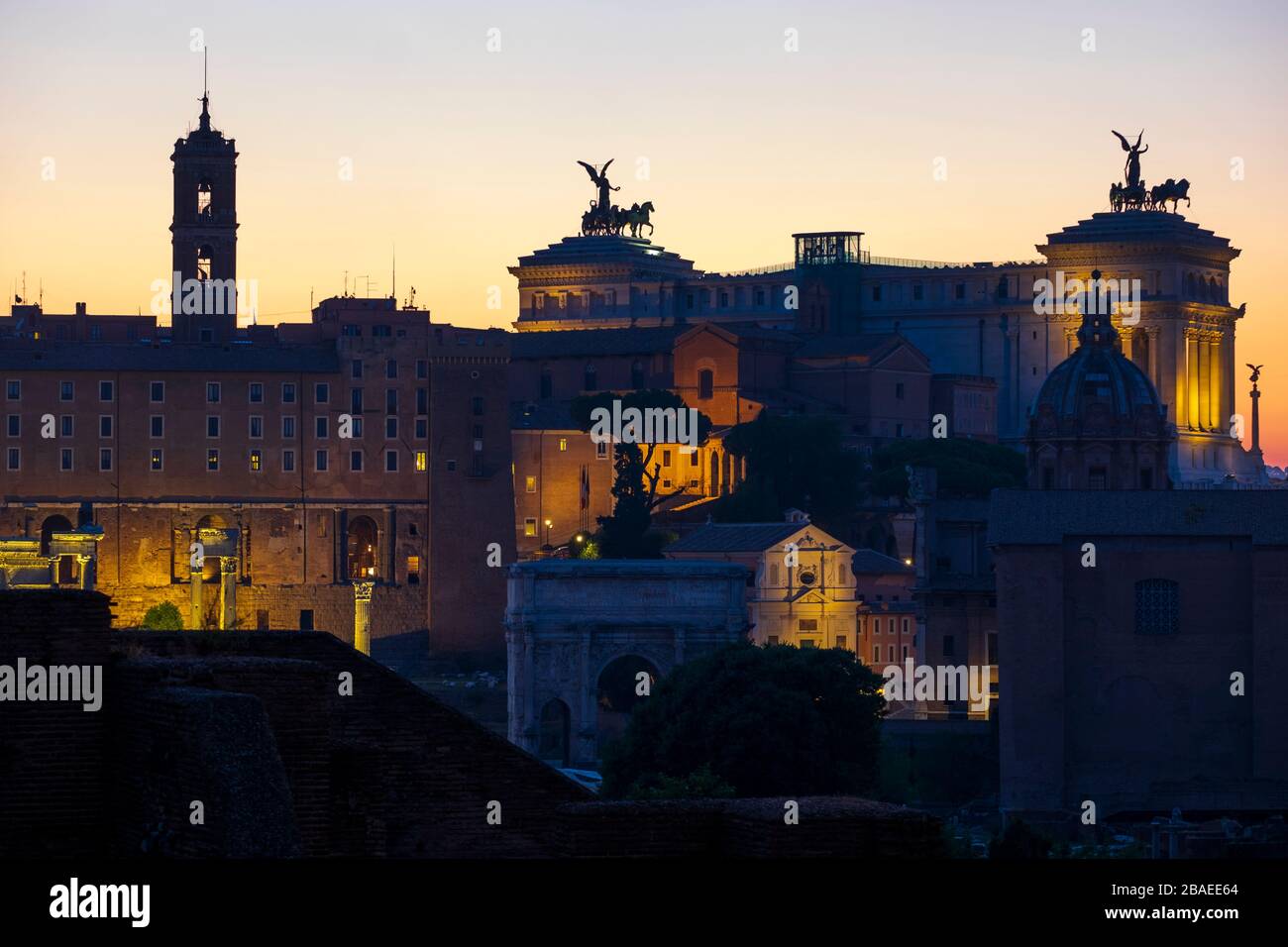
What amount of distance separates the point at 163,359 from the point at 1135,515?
39.0 metres

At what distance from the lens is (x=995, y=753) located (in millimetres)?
60312

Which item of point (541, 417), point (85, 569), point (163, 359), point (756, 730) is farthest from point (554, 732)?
point (541, 417)

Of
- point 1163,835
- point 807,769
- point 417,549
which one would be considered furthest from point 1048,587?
point 417,549

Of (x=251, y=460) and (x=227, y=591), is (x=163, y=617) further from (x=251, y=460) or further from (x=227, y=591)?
(x=251, y=460)

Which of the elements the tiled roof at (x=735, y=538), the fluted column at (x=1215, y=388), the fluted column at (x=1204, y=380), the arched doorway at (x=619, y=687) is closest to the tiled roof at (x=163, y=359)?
the tiled roof at (x=735, y=538)

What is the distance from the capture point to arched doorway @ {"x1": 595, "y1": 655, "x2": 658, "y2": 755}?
2734 inches

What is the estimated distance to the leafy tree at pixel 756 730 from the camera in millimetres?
51375

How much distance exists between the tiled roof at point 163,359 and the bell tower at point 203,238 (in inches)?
186

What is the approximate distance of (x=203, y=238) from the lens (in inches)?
3831

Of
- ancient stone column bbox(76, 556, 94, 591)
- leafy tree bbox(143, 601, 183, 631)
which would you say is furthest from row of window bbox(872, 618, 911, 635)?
ancient stone column bbox(76, 556, 94, 591)

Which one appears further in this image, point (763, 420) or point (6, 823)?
point (763, 420)

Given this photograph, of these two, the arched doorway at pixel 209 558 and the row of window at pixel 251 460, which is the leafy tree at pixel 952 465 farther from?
the arched doorway at pixel 209 558
